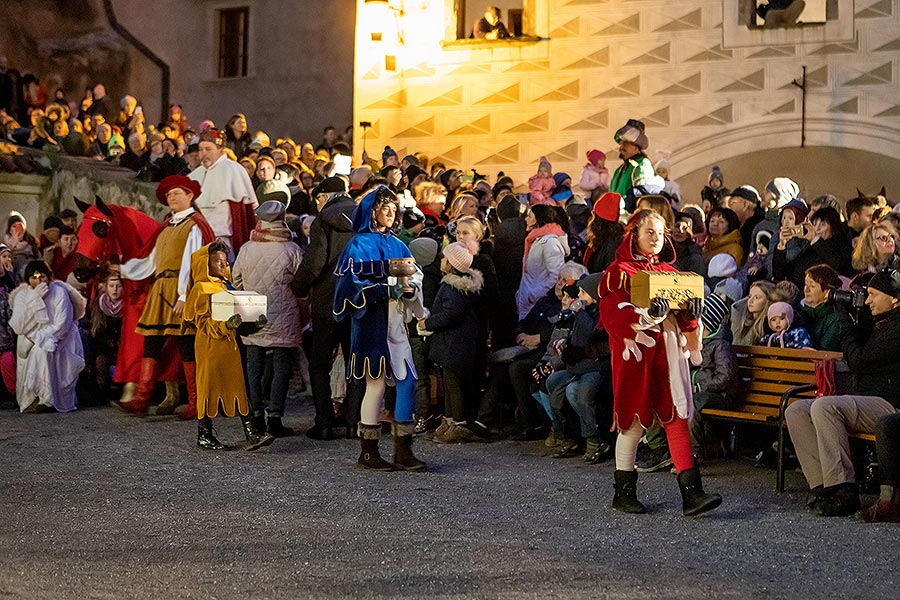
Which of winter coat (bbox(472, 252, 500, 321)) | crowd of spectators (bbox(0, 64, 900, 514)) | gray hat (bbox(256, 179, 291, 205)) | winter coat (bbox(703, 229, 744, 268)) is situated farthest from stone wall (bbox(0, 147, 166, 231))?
winter coat (bbox(703, 229, 744, 268))

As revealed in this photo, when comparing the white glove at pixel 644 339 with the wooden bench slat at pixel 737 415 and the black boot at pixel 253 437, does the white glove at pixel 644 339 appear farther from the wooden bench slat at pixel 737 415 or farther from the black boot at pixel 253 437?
the black boot at pixel 253 437

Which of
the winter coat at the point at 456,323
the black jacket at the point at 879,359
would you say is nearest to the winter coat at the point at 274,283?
the winter coat at the point at 456,323

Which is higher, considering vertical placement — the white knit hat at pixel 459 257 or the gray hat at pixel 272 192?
the gray hat at pixel 272 192

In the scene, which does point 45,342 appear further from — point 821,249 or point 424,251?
point 821,249

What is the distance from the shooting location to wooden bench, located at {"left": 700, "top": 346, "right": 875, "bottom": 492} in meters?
9.08

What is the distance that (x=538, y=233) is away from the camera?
1200 cm

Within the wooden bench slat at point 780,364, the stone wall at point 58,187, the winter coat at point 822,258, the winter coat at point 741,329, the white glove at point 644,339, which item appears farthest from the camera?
the stone wall at point 58,187

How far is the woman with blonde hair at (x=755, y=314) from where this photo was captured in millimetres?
10062

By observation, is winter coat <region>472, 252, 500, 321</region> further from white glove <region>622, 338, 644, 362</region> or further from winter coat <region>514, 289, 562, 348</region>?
white glove <region>622, 338, 644, 362</region>

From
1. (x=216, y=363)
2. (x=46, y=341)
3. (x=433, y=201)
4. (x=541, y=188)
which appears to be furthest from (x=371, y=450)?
(x=541, y=188)

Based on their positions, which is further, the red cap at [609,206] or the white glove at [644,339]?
the red cap at [609,206]

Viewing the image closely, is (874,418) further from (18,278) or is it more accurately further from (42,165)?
(42,165)

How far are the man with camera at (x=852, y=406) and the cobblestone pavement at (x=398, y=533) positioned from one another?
0.23m

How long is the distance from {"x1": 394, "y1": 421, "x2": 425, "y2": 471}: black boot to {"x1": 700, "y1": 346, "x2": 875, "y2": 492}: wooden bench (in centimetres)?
197
